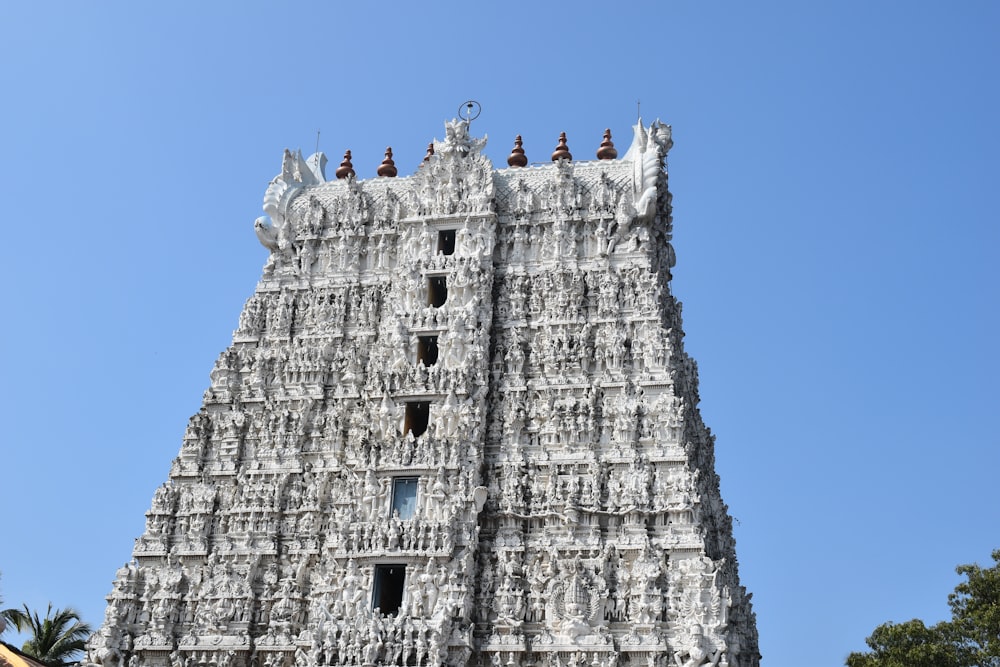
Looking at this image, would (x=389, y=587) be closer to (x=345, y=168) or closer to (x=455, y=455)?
(x=455, y=455)

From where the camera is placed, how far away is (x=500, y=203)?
27266 mm

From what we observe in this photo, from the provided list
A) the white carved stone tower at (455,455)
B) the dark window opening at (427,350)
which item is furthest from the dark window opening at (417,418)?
the dark window opening at (427,350)

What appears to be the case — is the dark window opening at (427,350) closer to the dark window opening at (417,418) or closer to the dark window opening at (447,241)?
the dark window opening at (417,418)

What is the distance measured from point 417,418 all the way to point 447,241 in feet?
16.0

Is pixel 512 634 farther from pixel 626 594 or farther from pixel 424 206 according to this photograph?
pixel 424 206

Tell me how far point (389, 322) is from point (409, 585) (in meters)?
6.50

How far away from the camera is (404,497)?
23312 mm

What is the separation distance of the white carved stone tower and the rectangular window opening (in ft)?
0.14

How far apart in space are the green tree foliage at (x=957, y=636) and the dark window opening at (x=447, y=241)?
13295 millimetres

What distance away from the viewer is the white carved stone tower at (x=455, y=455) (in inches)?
850

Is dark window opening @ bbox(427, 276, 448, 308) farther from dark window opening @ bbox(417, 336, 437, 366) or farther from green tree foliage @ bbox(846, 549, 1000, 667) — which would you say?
green tree foliage @ bbox(846, 549, 1000, 667)

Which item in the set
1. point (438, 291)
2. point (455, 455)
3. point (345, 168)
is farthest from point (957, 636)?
point (345, 168)

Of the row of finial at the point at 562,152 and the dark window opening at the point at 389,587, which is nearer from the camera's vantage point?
the dark window opening at the point at 389,587

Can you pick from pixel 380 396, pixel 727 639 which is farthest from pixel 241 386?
pixel 727 639
